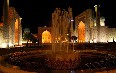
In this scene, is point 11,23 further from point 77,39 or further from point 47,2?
point 47,2

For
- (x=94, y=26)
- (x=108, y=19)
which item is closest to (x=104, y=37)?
(x=94, y=26)

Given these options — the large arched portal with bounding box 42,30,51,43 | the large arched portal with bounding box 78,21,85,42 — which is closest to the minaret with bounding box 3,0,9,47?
the large arched portal with bounding box 42,30,51,43

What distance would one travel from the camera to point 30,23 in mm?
46312

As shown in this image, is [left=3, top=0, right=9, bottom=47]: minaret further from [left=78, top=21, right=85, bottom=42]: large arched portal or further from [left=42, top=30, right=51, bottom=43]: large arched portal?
[left=78, top=21, right=85, bottom=42]: large arched portal

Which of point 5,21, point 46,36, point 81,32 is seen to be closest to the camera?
point 5,21

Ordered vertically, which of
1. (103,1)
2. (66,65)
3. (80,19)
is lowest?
(66,65)

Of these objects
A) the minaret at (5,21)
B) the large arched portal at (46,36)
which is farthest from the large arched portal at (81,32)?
the minaret at (5,21)

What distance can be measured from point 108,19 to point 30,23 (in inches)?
734

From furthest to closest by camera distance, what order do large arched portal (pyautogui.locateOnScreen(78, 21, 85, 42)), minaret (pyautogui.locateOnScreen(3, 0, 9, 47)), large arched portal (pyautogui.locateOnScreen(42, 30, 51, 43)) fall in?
large arched portal (pyautogui.locateOnScreen(42, 30, 51, 43))
large arched portal (pyautogui.locateOnScreen(78, 21, 85, 42))
minaret (pyautogui.locateOnScreen(3, 0, 9, 47))

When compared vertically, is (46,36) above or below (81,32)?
below

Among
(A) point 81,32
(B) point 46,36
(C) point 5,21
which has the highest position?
(C) point 5,21

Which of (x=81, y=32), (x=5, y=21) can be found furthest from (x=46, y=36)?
(x=5, y=21)

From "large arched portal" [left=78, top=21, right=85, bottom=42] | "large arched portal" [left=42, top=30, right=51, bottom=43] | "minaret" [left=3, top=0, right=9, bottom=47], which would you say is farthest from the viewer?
"large arched portal" [left=42, top=30, right=51, bottom=43]

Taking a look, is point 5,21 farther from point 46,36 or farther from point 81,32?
point 81,32
